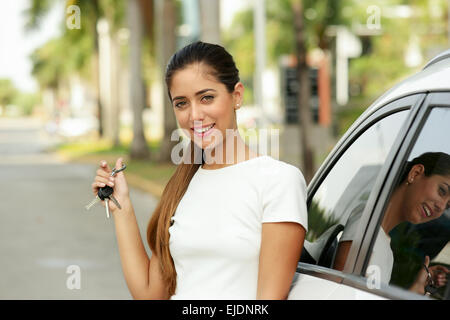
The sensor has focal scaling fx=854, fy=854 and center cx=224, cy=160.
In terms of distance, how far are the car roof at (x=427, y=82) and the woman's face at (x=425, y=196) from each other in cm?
23

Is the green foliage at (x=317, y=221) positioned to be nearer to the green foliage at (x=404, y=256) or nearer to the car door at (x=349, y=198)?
the car door at (x=349, y=198)

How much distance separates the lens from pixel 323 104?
26609 millimetres

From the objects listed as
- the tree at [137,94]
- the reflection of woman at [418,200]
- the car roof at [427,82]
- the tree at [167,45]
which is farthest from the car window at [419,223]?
the tree at [137,94]

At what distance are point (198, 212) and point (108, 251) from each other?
304 inches

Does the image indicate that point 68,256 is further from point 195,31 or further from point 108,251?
point 195,31

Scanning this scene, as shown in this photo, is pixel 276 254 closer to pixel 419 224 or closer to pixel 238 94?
pixel 419 224

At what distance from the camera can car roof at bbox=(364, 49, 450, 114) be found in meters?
2.14

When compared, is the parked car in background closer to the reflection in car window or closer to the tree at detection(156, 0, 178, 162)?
the reflection in car window

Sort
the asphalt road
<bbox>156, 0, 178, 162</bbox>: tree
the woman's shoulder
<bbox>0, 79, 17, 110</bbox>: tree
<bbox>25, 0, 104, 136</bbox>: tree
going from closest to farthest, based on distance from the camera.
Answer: the woman's shoulder, the asphalt road, <bbox>156, 0, 178, 162</bbox>: tree, <bbox>25, 0, 104, 136</bbox>: tree, <bbox>0, 79, 17, 110</bbox>: tree

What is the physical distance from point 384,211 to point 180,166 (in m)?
0.66

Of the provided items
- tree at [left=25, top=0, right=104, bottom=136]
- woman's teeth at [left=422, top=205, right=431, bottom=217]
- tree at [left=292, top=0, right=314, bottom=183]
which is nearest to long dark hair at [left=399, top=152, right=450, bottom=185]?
woman's teeth at [left=422, top=205, right=431, bottom=217]

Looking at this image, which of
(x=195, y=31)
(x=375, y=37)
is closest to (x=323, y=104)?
(x=195, y=31)

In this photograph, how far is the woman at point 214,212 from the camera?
2326 mm

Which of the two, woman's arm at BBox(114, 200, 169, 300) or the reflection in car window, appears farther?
woman's arm at BBox(114, 200, 169, 300)
